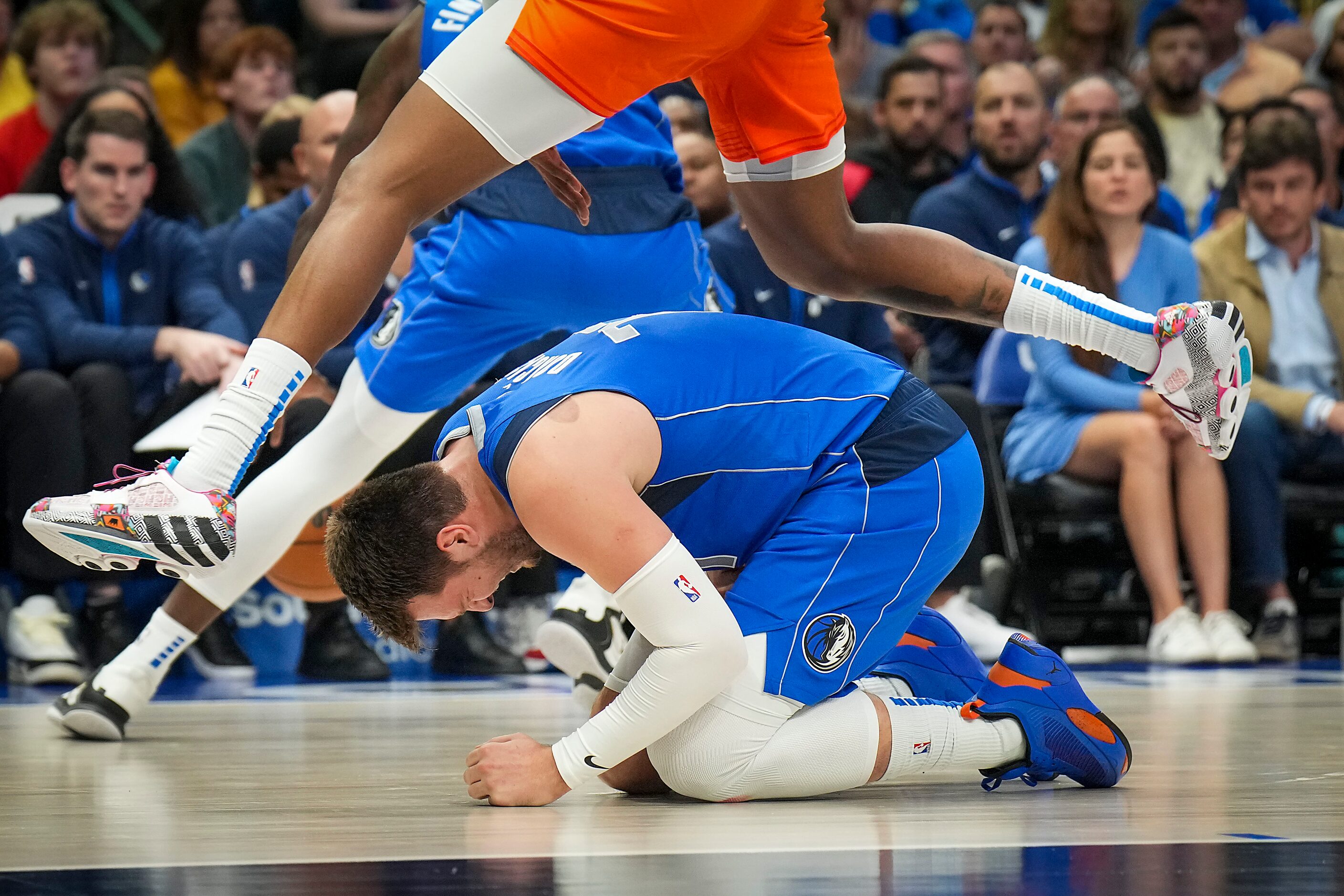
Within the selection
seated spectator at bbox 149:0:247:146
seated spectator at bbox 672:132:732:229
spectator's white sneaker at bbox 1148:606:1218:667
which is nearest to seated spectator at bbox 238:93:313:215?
seated spectator at bbox 149:0:247:146

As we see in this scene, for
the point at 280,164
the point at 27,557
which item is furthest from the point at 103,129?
the point at 27,557

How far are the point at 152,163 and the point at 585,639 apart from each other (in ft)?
9.09

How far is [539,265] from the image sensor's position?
3.37 meters

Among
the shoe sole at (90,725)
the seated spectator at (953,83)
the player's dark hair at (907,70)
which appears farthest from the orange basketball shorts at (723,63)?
the seated spectator at (953,83)

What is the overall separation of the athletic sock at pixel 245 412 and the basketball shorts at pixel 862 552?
0.70 meters

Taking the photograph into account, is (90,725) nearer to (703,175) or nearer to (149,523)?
(149,523)

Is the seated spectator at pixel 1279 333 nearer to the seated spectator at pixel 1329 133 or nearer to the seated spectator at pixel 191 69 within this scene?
the seated spectator at pixel 1329 133

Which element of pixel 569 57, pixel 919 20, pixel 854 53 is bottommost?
pixel 569 57

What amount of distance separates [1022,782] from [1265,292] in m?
3.31

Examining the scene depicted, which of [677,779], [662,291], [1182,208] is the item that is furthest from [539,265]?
[1182,208]

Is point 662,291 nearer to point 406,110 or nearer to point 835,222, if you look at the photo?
point 835,222

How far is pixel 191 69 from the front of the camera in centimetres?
694

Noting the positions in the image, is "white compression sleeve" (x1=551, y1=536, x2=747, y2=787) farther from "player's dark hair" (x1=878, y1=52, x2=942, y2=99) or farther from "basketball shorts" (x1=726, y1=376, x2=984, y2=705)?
"player's dark hair" (x1=878, y1=52, x2=942, y2=99)

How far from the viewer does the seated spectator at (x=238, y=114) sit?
21.3ft
